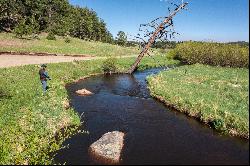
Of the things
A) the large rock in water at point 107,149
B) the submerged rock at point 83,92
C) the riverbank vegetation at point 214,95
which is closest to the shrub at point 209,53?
the riverbank vegetation at point 214,95

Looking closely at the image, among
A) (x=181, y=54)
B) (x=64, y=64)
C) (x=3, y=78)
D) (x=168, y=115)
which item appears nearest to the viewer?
(x=168, y=115)

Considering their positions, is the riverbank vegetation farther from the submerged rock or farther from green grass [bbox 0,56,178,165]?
green grass [bbox 0,56,178,165]

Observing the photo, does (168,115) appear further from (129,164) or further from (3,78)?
(3,78)

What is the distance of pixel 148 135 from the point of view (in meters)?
19.8

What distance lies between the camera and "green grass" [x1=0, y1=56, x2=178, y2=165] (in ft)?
52.3

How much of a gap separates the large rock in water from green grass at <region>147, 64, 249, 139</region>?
21.1 feet

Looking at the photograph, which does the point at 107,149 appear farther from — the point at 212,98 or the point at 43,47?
the point at 43,47

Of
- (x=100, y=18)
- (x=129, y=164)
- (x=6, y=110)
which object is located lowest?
(x=129, y=164)

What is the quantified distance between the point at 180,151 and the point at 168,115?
7.62 m

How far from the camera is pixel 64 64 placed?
1870 inches

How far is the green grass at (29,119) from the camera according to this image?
1594 centimetres

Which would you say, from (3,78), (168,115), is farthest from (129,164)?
(3,78)

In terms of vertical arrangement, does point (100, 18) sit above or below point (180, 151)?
above

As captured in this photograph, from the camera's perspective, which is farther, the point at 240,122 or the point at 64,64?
the point at 64,64
